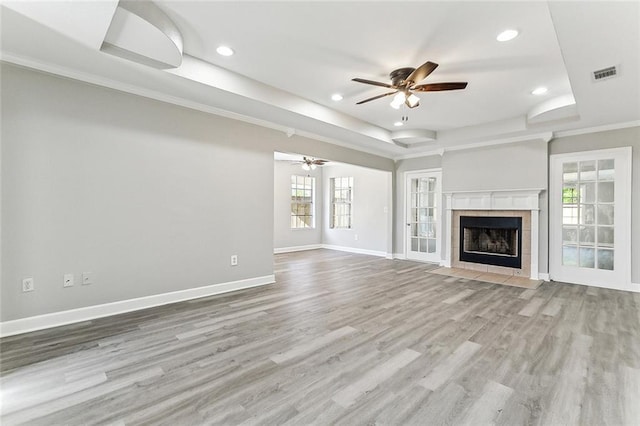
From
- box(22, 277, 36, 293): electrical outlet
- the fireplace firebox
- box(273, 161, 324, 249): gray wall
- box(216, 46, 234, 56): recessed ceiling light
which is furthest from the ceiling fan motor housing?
box(273, 161, 324, 249): gray wall

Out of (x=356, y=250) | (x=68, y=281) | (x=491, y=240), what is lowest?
(x=356, y=250)

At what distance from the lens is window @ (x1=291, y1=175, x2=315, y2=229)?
29.0ft

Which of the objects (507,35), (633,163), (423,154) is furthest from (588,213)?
(507,35)

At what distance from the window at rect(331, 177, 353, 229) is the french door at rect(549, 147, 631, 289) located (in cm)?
483

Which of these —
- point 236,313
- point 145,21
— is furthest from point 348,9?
point 236,313

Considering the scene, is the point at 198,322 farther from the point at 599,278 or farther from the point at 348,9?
the point at 599,278

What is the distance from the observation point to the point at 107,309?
324cm

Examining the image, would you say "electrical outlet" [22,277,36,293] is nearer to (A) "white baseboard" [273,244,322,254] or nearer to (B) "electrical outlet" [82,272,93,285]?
(B) "electrical outlet" [82,272,93,285]

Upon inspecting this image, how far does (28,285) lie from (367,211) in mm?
6872

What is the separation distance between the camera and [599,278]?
15.5 feet

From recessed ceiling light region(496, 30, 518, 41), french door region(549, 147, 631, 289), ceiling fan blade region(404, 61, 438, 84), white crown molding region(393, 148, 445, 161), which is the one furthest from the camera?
white crown molding region(393, 148, 445, 161)

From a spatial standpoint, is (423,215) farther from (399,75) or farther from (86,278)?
(86,278)

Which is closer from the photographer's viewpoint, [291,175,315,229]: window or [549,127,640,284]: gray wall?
[549,127,640,284]: gray wall

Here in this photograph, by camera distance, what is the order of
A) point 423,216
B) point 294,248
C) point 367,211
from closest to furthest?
point 423,216 → point 367,211 → point 294,248
